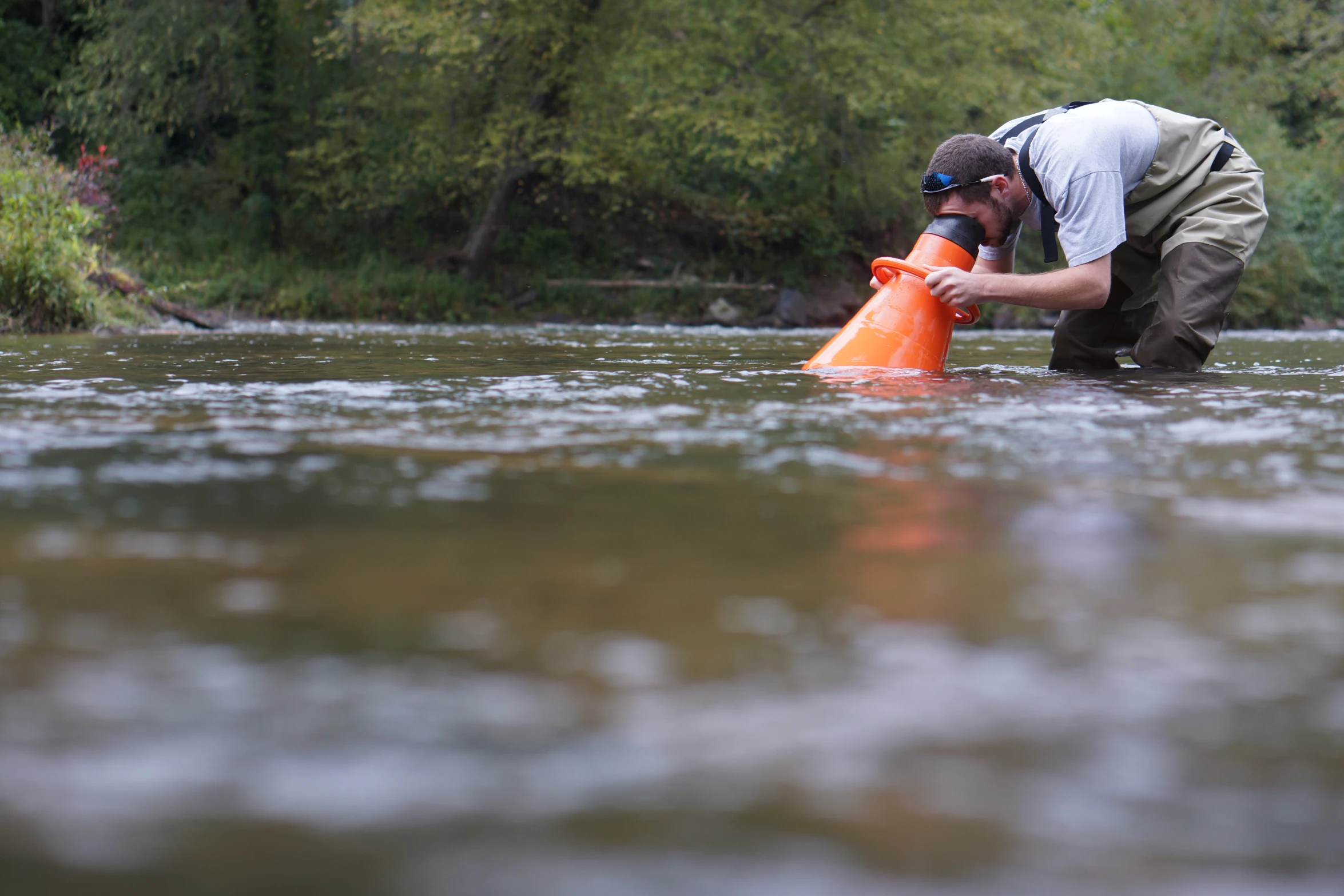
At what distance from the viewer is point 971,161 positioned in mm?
4344

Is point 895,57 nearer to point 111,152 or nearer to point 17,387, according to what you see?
point 111,152

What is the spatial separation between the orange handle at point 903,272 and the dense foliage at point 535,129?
12.5 m

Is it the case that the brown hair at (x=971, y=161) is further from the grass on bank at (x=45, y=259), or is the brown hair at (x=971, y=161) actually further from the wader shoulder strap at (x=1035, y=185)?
the grass on bank at (x=45, y=259)

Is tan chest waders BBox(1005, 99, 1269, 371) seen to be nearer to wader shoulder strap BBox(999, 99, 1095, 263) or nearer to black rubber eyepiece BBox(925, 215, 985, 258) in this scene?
wader shoulder strap BBox(999, 99, 1095, 263)

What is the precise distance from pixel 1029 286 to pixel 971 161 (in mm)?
481

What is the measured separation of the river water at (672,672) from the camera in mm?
735

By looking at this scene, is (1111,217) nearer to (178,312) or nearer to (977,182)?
(977,182)

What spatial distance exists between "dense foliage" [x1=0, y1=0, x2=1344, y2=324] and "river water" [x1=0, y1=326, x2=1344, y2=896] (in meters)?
15.2

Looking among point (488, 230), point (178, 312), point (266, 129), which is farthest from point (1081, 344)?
point (266, 129)

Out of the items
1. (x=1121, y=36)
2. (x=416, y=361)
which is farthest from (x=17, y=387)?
(x=1121, y=36)

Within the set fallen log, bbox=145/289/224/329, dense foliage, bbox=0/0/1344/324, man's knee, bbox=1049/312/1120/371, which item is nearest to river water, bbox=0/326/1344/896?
man's knee, bbox=1049/312/1120/371

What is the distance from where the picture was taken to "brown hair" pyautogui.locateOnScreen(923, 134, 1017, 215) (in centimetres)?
433

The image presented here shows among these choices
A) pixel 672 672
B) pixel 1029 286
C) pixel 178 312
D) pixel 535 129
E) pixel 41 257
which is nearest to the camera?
pixel 672 672

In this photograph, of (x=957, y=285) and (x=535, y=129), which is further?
(x=535, y=129)
